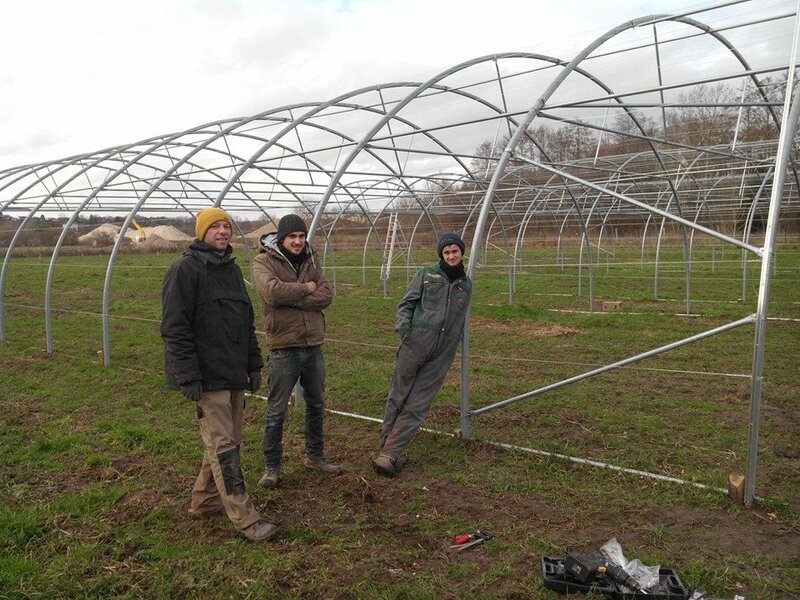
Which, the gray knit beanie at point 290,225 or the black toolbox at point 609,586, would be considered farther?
the gray knit beanie at point 290,225

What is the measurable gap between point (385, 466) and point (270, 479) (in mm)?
773

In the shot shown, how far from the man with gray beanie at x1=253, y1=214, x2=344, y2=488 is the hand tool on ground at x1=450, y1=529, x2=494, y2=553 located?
1.36 m

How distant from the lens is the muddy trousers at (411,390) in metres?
4.64

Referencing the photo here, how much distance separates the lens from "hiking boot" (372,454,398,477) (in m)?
4.44

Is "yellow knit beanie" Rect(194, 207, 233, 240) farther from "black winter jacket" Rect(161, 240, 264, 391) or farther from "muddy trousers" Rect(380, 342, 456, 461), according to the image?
"muddy trousers" Rect(380, 342, 456, 461)

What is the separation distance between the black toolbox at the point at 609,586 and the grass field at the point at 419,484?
0.26 feet

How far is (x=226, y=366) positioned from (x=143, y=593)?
117cm

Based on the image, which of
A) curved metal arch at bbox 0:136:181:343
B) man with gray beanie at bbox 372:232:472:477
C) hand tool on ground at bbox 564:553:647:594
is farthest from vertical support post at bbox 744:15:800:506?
curved metal arch at bbox 0:136:181:343

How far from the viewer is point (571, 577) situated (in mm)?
3016

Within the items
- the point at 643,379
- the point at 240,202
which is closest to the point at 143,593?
the point at 643,379

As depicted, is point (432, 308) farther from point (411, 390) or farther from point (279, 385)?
point (279, 385)

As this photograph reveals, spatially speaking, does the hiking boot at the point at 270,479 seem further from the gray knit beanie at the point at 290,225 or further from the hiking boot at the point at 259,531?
the gray knit beanie at the point at 290,225

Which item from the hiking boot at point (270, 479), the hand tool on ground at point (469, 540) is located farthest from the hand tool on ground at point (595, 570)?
the hiking boot at point (270, 479)

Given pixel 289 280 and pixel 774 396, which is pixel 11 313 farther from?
pixel 774 396
